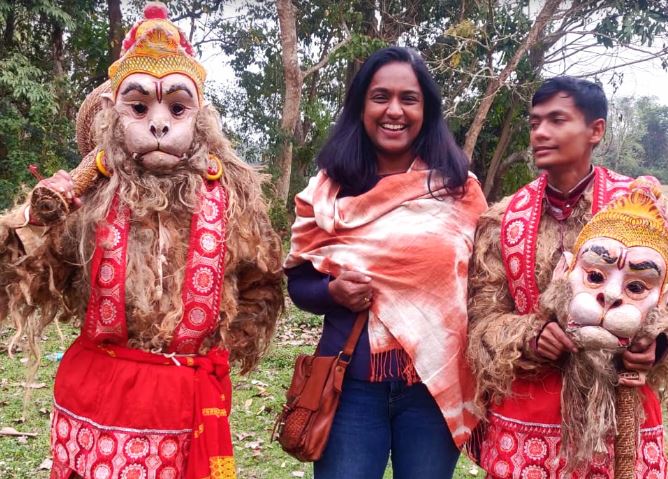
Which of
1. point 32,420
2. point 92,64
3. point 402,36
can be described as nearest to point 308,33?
point 402,36

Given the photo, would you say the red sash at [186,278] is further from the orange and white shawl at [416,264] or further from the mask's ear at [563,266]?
the mask's ear at [563,266]

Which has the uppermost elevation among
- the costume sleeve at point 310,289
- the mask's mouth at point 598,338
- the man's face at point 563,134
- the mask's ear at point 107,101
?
the mask's ear at point 107,101

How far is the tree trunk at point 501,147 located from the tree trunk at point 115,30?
6.98 m

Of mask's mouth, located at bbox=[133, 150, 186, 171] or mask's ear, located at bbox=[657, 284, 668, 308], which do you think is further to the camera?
mask's mouth, located at bbox=[133, 150, 186, 171]

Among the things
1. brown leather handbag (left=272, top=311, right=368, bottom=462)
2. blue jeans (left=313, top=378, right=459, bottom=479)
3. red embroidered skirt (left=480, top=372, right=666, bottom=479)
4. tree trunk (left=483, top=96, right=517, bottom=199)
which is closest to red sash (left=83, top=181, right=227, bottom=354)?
brown leather handbag (left=272, top=311, right=368, bottom=462)

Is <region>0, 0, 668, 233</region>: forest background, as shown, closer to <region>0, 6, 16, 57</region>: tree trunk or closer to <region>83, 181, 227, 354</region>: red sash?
<region>0, 6, 16, 57</region>: tree trunk

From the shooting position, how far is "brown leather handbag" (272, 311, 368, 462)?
2.33m

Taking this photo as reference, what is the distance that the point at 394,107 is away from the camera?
242 centimetres

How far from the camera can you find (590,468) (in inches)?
84.2

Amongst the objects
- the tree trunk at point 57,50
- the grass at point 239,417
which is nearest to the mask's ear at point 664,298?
the grass at point 239,417

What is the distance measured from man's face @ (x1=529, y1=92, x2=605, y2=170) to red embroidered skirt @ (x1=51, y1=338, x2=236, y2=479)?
139cm

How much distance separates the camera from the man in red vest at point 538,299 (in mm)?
2186

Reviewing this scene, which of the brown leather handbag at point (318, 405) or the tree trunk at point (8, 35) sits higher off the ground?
the tree trunk at point (8, 35)

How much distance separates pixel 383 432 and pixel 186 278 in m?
0.87
